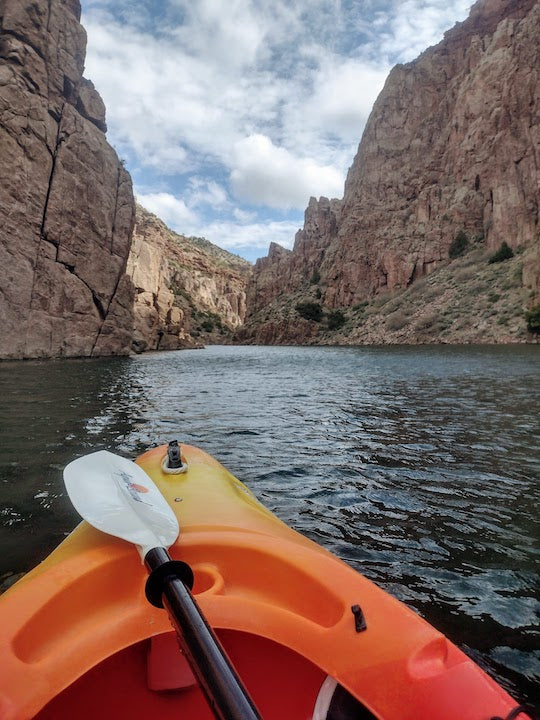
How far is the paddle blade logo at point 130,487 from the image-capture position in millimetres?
2492

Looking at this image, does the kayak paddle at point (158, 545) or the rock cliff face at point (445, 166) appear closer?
the kayak paddle at point (158, 545)

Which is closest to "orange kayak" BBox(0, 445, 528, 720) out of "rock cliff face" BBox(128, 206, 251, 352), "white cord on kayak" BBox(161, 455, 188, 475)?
"white cord on kayak" BBox(161, 455, 188, 475)

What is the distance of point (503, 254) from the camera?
4347 cm

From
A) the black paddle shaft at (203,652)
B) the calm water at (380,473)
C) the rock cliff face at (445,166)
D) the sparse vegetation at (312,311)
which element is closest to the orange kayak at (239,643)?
the black paddle shaft at (203,652)

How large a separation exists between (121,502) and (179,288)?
110 metres

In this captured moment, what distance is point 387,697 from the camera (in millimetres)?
1230

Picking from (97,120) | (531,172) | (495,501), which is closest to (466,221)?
(531,172)

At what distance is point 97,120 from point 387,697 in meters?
36.5

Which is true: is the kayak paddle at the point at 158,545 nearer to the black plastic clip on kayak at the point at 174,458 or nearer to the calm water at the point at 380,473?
the black plastic clip on kayak at the point at 174,458

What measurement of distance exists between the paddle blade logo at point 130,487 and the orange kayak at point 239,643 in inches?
15.2

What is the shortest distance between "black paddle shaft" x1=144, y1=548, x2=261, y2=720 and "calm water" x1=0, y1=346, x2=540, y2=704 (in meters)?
1.83

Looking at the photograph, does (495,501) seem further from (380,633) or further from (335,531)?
(380,633)

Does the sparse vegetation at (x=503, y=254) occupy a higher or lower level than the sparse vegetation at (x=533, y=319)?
higher

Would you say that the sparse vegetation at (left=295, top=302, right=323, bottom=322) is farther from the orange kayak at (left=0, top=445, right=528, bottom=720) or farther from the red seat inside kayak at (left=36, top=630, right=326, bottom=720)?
the red seat inside kayak at (left=36, top=630, right=326, bottom=720)
